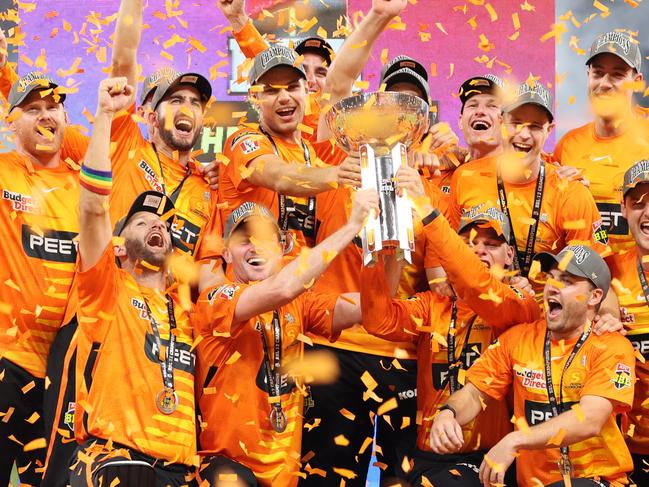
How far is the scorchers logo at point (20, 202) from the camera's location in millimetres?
5145

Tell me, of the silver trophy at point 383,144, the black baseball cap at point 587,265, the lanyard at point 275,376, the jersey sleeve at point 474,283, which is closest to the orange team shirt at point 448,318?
the jersey sleeve at point 474,283

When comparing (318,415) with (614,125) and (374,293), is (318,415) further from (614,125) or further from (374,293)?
(614,125)

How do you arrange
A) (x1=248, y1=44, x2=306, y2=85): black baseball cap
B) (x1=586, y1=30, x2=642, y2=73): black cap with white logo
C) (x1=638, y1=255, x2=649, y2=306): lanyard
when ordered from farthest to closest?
(x1=586, y1=30, x2=642, y2=73): black cap with white logo → (x1=248, y1=44, x2=306, y2=85): black baseball cap → (x1=638, y1=255, x2=649, y2=306): lanyard

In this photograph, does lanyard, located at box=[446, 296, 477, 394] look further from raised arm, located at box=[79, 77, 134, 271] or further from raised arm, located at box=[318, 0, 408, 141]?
raised arm, located at box=[79, 77, 134, 271]

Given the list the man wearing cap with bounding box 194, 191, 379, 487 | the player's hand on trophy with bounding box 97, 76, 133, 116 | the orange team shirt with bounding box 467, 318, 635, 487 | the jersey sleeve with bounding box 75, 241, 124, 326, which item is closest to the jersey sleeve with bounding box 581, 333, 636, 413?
the orange team shirt with bounding box 467, 318, 635, 487

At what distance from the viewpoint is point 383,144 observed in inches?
170

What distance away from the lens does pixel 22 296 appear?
500 cm

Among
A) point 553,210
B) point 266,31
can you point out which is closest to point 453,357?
Answer: point 553,210

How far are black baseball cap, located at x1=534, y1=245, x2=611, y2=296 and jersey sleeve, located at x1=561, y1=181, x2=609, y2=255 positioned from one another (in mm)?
255

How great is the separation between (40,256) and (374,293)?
149 cm

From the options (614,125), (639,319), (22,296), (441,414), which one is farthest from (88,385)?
(614,125)

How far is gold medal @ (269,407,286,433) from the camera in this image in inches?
181

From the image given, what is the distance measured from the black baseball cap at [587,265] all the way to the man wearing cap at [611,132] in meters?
0.66

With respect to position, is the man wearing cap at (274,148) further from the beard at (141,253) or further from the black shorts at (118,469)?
the black shorts at (118,469)
